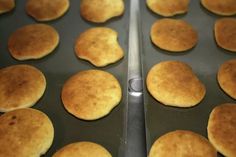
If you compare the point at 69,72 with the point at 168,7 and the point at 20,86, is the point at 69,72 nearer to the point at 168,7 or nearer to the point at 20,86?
the point at 20,86

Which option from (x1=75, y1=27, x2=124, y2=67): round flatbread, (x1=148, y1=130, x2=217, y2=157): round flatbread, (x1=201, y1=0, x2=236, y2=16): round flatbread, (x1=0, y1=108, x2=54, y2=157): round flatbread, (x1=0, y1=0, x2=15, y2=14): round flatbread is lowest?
(x1=148, y1=130, x2=217, y2=157): round flatbread

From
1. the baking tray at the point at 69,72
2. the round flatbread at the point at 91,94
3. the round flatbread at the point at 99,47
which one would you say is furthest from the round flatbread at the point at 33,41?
the round flatbread at the point at 91,94

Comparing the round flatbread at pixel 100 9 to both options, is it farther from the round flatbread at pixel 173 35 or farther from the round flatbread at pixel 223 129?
the round flatbread at pixel 223 129

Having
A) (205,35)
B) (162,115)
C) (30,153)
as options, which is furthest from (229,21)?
(30,153)

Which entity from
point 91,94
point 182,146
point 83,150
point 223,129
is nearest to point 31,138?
point 83,150

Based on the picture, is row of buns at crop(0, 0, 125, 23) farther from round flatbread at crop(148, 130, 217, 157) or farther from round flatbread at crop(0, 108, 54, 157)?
round flatbread at crop(148, 130, 217, 157)

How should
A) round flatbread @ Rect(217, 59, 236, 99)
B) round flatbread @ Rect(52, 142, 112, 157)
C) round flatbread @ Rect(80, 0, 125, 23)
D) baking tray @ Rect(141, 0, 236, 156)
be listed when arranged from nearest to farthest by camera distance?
1. round flatbread @ Rect(52, 142, 112, 157)
2. baking tray @ Rect(141, 0, 236, 156)
3. round flatbread @ Rect(217, 59, 236, 99)
4. round flatbread @ Rect(80, 0, 125, 23)

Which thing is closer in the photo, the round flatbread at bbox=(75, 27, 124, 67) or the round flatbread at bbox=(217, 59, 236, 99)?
the round flatbread at bbox=(217, 59, 236, 99)

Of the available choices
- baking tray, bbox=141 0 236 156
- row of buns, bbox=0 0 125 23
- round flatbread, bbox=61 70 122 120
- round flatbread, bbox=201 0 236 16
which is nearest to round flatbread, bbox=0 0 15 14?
row of buns, bbox=0 0 125 23
